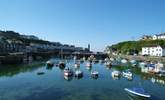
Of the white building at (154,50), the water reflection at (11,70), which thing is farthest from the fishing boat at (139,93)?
the white building at (154,50)

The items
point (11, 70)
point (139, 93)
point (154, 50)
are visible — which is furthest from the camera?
point (154, 50)

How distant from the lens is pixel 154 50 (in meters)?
126

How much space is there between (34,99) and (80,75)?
24.9 meters

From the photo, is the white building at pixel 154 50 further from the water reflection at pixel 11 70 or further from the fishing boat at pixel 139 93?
the fishing boat at pixel 139 93

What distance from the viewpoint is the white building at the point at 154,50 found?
394ft

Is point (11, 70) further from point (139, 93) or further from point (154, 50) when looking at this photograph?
point (154, 50)

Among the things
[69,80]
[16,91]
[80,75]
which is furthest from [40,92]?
[80,75]

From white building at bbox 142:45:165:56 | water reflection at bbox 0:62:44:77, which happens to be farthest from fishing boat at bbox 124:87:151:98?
white building at bbox 142:45:165:56

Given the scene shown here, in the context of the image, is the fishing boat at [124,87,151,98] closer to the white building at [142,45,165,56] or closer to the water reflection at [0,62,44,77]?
the water reflection at [0,62,44,77]

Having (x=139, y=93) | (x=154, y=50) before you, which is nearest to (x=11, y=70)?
(x=139, y=93)


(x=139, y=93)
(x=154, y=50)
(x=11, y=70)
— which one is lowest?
(x=139, y=93)

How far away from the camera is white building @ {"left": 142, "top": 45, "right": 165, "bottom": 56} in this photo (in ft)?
394

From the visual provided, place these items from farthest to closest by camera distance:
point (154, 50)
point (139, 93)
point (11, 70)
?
1. point (154, 50)
2. point (11, 70)
3. point (139, 93)

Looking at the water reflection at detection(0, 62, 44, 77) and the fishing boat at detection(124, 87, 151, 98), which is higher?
the water reflection at detection(0, 62, 44, 77)
